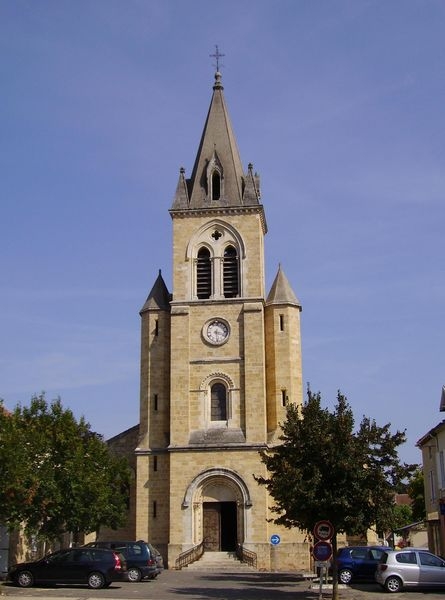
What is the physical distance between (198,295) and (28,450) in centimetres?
1390

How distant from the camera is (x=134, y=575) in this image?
29.3 metres

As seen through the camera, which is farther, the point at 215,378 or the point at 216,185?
the point at 216,185

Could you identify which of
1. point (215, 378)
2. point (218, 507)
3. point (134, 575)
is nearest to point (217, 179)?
point (215, 378)

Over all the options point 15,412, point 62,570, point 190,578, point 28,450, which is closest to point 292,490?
point 62,570

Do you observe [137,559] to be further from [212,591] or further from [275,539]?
[275,539]

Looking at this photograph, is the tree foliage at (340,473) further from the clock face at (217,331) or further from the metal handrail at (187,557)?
the clock face at (217,331)

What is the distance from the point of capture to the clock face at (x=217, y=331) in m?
40.8

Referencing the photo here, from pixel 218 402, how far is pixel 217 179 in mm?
12477

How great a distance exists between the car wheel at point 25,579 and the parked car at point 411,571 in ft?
36.7

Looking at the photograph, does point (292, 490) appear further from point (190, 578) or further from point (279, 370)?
point (279, 370)

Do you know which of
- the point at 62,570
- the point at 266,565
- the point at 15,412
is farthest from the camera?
the point at 266,565

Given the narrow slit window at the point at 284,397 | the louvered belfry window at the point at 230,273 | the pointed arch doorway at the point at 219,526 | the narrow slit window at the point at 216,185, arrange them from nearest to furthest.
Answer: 1. the pointed arch doorway at the point at 219,526
2. the narrow slit window at the point at 284,397
3. the louvered belfry window at the point at 230,273
4. the narrow slit window at the point at 216,185

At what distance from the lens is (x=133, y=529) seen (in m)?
40.3

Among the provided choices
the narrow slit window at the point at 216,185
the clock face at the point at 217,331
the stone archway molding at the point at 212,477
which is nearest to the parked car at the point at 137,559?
the stone archway molding at the point at 212,477
